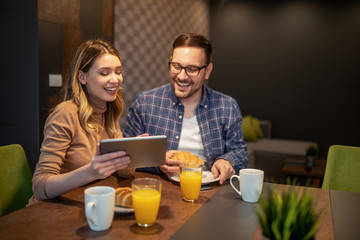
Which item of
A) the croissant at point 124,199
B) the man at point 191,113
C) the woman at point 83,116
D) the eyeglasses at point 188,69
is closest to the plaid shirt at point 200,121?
the man at point 191,113

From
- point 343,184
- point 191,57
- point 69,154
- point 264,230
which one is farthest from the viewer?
point 191,57

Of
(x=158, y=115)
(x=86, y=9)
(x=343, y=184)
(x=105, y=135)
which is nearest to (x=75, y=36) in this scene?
(x=86, y=9)

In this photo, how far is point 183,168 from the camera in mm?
1233

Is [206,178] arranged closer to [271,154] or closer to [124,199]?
[124,199]

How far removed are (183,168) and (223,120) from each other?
751 millimetres

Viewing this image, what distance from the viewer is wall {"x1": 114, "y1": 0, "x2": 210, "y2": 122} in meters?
3.73

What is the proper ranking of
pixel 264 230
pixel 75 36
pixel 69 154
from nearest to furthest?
1. pixel 264 230
2. pixel 69 154
3. pixel 75 36

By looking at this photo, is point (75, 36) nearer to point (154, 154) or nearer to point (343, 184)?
point (154, 154)

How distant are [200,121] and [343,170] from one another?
758mm

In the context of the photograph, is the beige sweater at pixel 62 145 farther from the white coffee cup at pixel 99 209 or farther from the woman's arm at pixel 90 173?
the white coffee cup at pixel 99 209

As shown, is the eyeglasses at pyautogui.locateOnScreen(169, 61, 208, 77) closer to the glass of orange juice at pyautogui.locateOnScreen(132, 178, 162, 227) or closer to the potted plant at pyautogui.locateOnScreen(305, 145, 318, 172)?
the glass of orange juice at pyautogui.locateOnScreen(132, 178, 162, 227)

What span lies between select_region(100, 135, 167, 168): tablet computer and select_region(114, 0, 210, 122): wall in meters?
2.61

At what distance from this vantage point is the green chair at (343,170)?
1698mm

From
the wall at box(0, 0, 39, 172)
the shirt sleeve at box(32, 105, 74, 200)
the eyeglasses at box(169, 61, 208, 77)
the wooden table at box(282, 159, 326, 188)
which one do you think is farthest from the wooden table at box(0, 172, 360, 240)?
the wooden table at box(282, 159, 326, 188)
